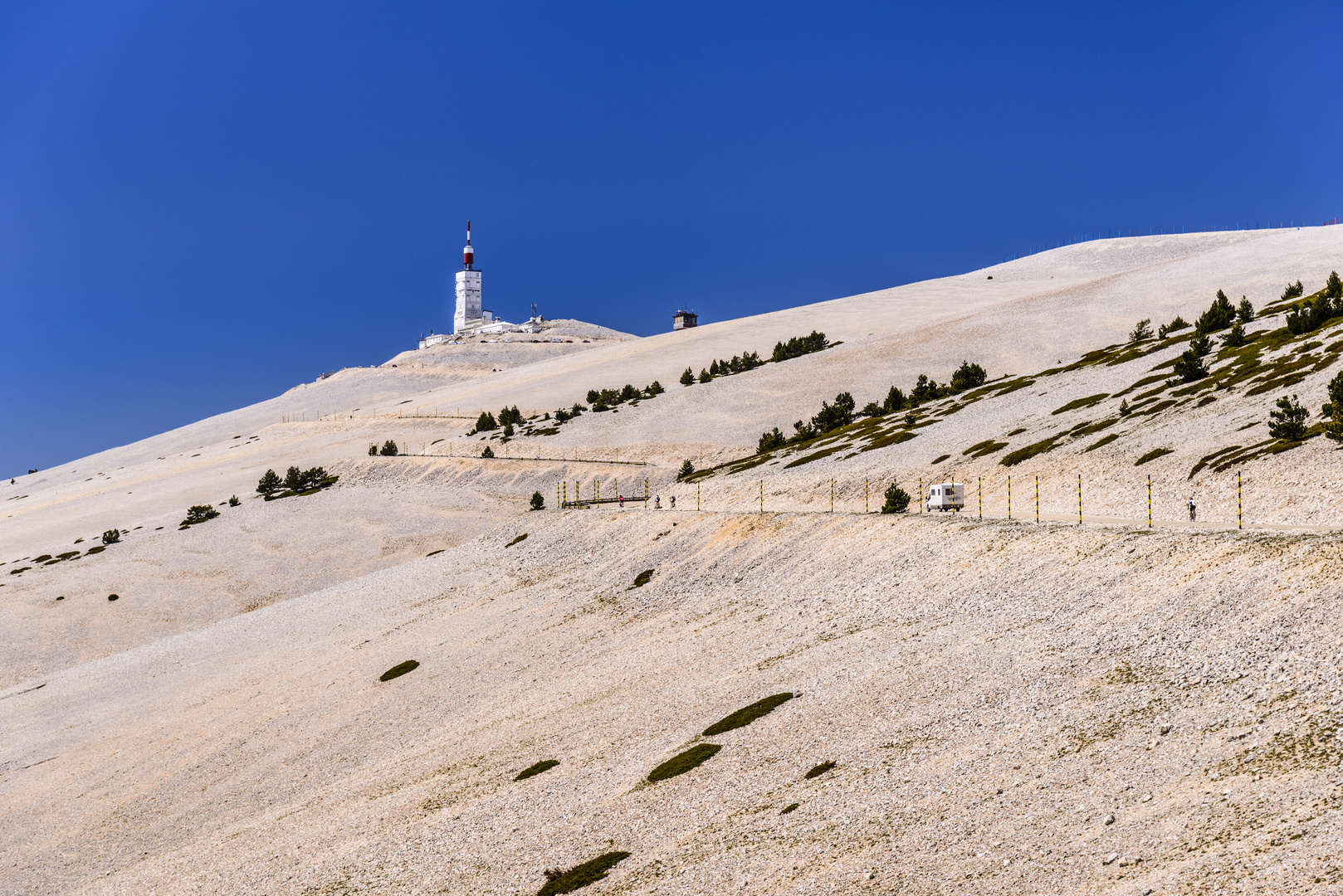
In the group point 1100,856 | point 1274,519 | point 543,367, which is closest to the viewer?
point 1100,856

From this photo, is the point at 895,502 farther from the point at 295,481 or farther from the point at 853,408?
the point at 295,481

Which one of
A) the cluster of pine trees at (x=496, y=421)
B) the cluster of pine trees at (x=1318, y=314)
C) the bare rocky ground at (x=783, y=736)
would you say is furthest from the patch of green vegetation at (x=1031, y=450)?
the cluster of pine trees at (x=496, y=421)

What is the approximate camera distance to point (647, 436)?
366 ft

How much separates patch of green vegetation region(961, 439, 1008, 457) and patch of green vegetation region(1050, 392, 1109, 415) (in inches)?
293

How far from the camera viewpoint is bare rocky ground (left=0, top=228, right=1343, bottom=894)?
17.6 meters

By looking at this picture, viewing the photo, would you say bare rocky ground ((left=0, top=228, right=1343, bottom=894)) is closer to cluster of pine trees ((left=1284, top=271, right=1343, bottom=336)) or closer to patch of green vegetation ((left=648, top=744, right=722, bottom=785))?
patch of green vegetation ((left=648, top=744, right=722, bottom=785))

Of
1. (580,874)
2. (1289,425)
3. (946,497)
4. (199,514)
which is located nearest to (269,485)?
(199,514)

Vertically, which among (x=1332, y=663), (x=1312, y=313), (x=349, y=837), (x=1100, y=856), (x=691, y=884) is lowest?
(x=349, y=837)

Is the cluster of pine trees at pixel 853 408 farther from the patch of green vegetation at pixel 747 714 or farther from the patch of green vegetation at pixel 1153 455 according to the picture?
the patch of green vegetation at pixel 747 714

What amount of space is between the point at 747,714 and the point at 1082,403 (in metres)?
52.9

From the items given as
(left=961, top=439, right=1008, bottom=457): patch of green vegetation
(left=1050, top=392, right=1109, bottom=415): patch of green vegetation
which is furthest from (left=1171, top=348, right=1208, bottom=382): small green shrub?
(left=961, top=439, right=1008, bottom=457): patch of green vegetation

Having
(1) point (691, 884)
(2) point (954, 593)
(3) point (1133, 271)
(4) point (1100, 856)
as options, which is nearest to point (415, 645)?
(2) point (954, 593)

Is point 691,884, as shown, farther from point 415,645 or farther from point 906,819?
point 415,645

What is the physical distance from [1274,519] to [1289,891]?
84.9 ft
